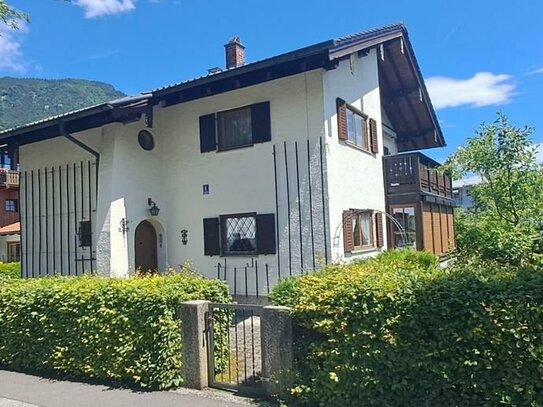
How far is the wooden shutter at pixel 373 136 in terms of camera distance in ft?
44.4

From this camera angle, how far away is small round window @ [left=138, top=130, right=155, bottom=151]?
12583mm

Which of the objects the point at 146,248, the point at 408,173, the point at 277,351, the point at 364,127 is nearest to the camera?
the point at 277,351

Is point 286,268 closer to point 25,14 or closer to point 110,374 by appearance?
point 110,374

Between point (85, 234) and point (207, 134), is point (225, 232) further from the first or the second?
point (85, 234)

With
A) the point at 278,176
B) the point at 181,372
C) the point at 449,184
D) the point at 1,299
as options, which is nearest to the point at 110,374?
the point at 181,372

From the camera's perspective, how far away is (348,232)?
11.2 meters

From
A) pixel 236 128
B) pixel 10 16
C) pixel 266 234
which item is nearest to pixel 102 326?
pixel 10 16

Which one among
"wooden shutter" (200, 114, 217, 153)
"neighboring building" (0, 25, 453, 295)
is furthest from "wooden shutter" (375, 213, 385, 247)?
"wooden shutter" (200, 114, 217, 153)

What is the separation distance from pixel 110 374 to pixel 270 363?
231 cm

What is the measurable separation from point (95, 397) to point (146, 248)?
7.40 m

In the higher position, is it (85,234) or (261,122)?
(261,122)

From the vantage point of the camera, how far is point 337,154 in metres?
11.1

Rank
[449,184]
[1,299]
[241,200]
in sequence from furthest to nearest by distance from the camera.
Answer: [449,184], [241,200], [1,299]

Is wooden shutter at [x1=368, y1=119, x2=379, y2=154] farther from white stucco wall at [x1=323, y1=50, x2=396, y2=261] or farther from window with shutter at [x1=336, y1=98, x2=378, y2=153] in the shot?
white stucco wall at [x1=323, y1=50, x2=396, y2=261]
